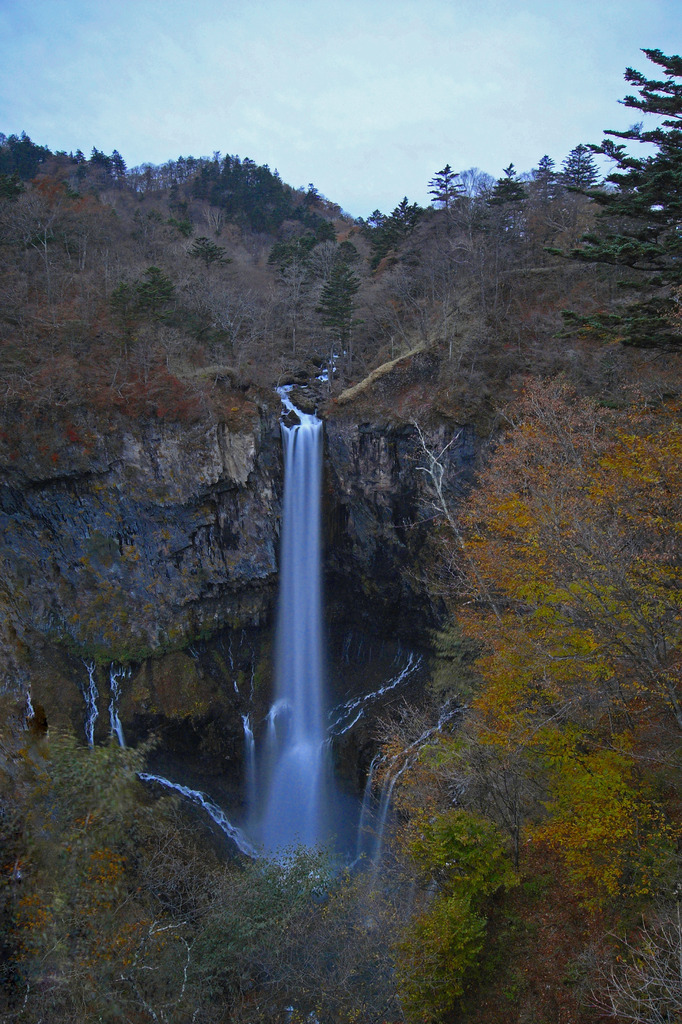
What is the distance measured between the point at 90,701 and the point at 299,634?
848 centimetres

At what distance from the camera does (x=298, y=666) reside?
22.4 meters

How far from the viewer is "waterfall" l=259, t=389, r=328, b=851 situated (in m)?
20.2

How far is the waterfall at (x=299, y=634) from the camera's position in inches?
797

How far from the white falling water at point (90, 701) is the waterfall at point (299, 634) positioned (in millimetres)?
6678

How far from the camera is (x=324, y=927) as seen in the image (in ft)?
27.6

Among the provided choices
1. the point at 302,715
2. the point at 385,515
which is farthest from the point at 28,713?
the point at 385,515

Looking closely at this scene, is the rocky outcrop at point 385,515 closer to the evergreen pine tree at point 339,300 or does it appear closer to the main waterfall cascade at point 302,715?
the main waterfall cascade at point 302,715

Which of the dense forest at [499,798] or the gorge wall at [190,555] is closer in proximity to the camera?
the dense forest at [499,798]

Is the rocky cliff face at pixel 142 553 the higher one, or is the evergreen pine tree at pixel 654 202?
the evergreen pine tree at pixel 654 202

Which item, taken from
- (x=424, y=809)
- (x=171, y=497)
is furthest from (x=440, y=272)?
(x=424, y=809)

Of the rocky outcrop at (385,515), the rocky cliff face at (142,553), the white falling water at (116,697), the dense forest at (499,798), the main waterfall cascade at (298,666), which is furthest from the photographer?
the rocky cliff face at (142,553)

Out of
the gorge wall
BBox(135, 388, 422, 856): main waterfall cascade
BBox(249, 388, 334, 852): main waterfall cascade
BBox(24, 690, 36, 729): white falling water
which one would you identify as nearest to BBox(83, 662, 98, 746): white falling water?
BBox(135, 388, 422, 856): main waterfall cascade

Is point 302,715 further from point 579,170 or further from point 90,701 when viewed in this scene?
point 579,170

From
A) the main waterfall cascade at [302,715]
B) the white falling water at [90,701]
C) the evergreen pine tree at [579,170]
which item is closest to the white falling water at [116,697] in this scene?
the main waterfall cascade at [302,715]
